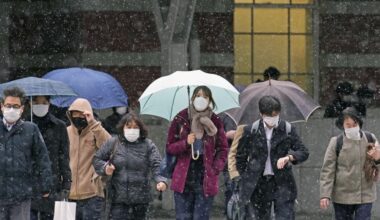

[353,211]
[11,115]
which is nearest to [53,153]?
[11,115]

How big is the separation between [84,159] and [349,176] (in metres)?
2.63

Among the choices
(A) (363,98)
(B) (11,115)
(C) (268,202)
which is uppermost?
(A) (363,98)

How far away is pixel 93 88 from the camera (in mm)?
14242

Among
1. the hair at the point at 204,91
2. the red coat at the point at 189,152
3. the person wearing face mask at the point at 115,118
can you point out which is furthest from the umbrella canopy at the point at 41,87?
the person wearing face mask at the point at 115,118

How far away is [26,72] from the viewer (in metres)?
18.3

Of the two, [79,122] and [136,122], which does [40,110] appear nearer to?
[79,122]

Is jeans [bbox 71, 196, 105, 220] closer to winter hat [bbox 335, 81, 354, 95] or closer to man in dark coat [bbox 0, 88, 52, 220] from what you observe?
man in dark coat [bbox 0, 88, 52, 220]

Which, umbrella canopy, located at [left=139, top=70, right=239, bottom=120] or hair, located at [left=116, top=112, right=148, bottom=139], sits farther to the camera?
umbrella canopy, located at [left=139, top=70, right=239, bottom=120]

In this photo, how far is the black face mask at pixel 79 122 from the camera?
40.5 feet

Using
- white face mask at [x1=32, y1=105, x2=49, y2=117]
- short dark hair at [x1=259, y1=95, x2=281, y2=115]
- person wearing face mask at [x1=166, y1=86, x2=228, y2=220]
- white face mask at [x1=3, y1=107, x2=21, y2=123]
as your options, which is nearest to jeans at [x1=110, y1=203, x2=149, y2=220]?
person wearing face mask at [x1=166, y1=86, x2=228, y2=220]

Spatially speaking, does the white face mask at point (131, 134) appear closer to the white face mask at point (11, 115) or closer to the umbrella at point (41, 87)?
the umbrella at point (41, 87)

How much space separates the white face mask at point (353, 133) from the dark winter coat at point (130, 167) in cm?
182

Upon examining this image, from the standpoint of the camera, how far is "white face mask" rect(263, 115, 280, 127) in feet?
37.4

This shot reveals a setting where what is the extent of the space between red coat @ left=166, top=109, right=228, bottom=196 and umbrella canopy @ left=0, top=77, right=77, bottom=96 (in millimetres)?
1351
